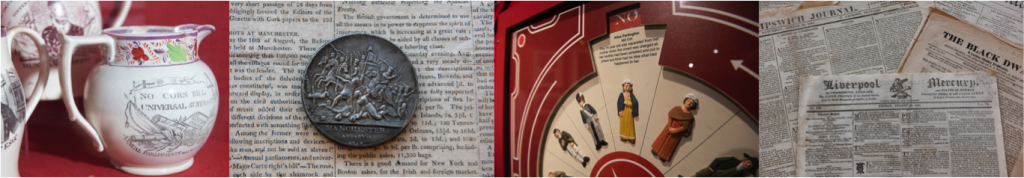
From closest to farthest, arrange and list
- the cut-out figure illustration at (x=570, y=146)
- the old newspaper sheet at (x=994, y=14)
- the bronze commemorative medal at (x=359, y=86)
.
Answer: the old newspaper sheet at (x=994, y=14), the cut-out figure illustration at (x=570, y=146), the bronze commemorative medal at (x=359, y=86)

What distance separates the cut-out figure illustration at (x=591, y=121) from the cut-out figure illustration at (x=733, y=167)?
17 cm

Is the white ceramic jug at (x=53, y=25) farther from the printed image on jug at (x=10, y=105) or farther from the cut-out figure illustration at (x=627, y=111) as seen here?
the cut-out figure illustration at (x=627, y=111)

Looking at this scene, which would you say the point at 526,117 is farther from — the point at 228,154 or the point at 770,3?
the point at 228,154

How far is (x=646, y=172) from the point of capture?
708mm

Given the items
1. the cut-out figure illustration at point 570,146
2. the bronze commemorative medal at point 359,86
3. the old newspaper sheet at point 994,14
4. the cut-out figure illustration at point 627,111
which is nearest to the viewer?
the old newspaper sheet at point 994,14

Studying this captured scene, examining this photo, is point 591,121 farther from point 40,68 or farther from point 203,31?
point 40,68

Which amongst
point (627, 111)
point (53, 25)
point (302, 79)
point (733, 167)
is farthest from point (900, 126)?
point (53, 25)

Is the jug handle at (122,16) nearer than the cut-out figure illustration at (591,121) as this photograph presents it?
No

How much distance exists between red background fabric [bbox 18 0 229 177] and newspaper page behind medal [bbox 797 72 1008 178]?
108 cm

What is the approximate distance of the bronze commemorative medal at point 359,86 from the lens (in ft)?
3.03

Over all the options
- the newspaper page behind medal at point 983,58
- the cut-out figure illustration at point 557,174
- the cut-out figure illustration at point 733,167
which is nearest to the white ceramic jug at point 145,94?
the cut-out figure illustration at point 557,174

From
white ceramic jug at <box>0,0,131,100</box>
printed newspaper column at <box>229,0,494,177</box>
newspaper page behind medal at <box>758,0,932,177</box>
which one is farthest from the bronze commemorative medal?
newspaper page behind medal at <box>758,0,932,177</box>

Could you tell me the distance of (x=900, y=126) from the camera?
0.63m

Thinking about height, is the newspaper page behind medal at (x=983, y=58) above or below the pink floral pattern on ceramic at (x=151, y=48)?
below
